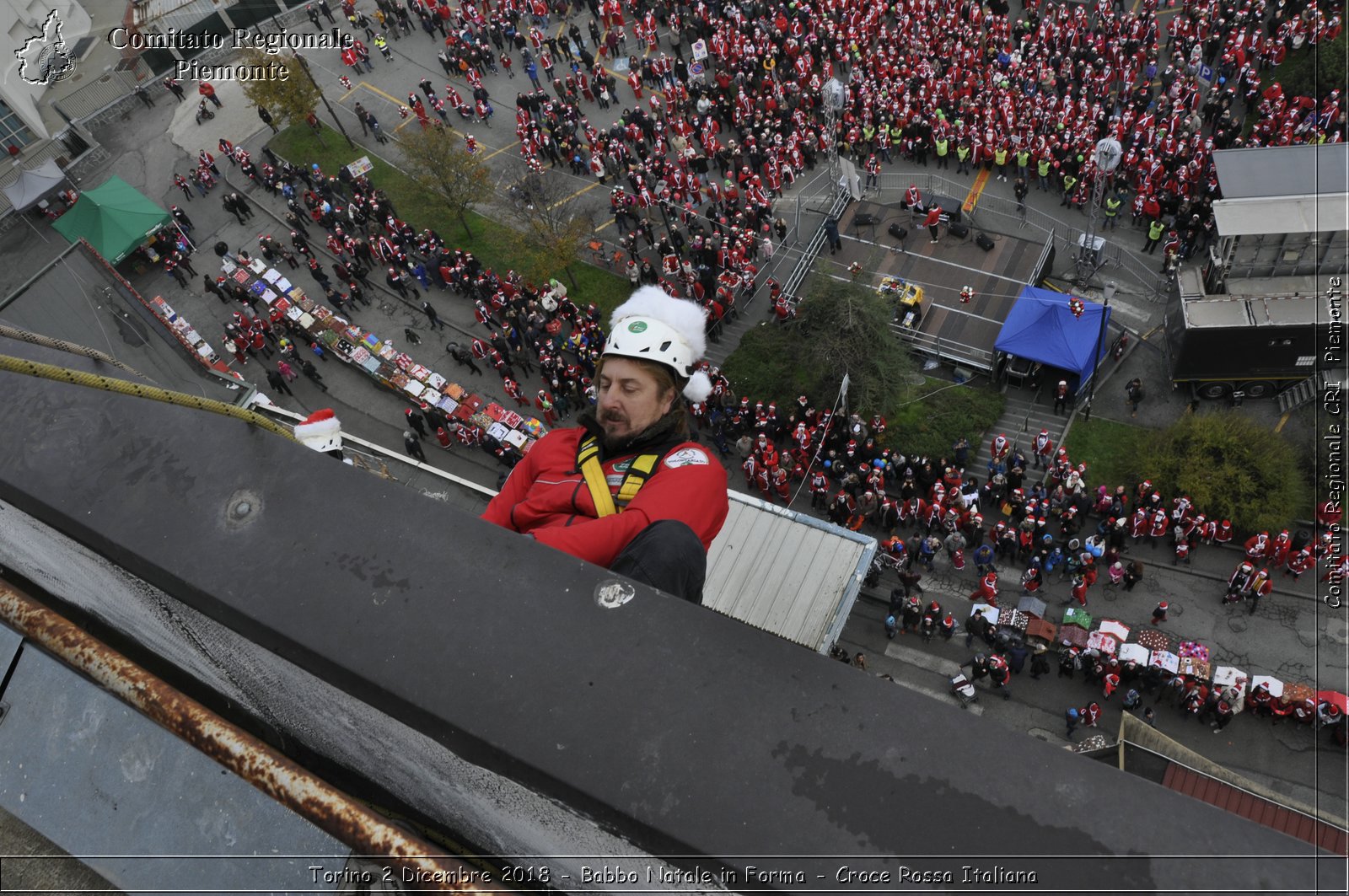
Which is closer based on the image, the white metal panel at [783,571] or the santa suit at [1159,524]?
the white metal panel at [783,571]

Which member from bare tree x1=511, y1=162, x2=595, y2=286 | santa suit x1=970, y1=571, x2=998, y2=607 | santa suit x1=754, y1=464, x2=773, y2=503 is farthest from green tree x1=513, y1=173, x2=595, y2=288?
santa suit x1=970, y1=571, x2=998, y2=607

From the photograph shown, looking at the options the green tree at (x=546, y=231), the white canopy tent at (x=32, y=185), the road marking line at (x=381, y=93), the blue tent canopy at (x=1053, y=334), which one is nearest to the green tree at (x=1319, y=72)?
the blue tent canopy at (x=1053, y=334)

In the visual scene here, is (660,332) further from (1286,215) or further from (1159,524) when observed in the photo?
(1286,215)

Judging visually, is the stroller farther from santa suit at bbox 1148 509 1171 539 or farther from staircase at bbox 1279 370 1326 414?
staircase at bbox 1279 370 1326 414

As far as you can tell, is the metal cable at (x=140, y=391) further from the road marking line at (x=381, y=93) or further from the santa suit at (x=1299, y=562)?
the road marking line at (x=381, y=93)

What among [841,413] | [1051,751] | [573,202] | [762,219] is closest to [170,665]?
[1051,751]
